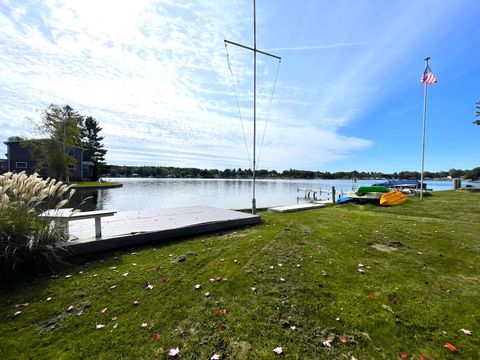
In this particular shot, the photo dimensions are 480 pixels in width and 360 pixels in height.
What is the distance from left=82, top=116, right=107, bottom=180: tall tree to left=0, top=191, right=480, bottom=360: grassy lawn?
4743 cm

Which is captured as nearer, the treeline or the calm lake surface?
the calm lake surface

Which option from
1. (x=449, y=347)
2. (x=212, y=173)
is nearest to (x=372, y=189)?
(x=449, y=347)

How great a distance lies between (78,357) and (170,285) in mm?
1253

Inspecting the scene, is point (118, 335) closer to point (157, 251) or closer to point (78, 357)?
point (78, 357)

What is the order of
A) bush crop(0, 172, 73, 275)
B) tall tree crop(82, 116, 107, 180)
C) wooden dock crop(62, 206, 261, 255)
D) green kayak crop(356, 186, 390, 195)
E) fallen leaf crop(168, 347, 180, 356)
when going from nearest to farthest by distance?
1. fallen leaf crop(168, 347, 180, 356)
2. bush crop(0, 172, 73, 275)
3. wooden dock crop(62, 206, 261, 255)
4. green kayak crop(356, 186, 390, 195)
5. tall tree crop(82, 116, 107, 180)

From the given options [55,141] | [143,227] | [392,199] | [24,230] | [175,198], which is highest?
[55,141]

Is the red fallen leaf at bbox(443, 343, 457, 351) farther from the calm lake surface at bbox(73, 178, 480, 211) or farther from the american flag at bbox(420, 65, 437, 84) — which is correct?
the american flag at bbox(420, 65, 437, 84)

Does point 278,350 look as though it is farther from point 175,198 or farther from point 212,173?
point 212,173

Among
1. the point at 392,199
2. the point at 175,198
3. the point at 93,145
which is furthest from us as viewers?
the point at 93,145

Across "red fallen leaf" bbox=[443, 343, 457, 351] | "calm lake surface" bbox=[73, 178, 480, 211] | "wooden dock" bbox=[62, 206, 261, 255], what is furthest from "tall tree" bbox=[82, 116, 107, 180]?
"red fallen leaf" bbox=[443, 343, 457, 351]

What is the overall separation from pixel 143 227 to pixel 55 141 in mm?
27676

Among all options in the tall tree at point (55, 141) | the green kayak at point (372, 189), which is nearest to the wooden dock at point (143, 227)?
the green kayak at point (372, 189)

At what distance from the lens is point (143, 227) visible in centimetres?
529

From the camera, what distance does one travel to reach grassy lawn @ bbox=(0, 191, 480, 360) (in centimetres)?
205
